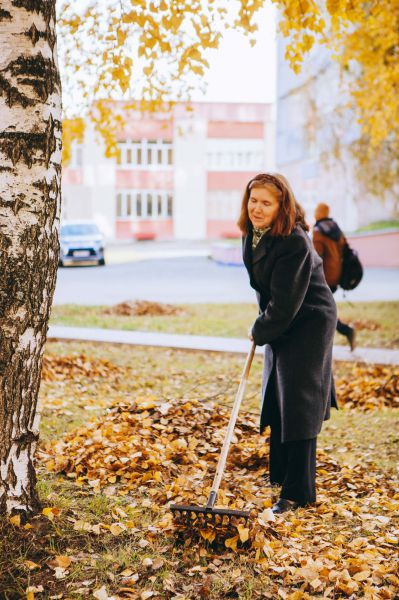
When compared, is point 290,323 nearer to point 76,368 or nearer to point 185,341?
point 76,368

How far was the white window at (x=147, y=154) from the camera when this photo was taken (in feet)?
174

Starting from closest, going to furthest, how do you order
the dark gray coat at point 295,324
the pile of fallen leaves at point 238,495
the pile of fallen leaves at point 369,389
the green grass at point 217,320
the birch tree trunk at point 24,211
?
the birch tree trunk at point 24,211, the pile of fallen leaves at point 238,495, the dark gray coat at point 295,324, the pile of fallen leaves at point 369,389, the green grass at point 217,320

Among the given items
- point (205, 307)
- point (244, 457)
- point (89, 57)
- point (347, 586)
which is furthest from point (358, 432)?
point (205, 307)

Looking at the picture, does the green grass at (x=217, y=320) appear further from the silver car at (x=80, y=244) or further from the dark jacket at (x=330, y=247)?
the silver car at (x=80, y=244)

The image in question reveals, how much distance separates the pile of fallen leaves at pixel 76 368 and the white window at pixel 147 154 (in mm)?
44898

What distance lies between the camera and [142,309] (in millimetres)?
14891

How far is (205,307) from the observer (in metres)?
15.6

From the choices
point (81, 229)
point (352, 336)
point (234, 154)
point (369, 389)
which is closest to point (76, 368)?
point (369, 389)

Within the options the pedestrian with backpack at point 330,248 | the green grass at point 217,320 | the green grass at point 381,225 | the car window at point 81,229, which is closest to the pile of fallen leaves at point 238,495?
the pedestrian with backpack at point 330,248

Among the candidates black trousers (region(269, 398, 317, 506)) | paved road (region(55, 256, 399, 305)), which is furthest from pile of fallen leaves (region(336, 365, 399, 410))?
paved road (region(55, 256, 399, 305))

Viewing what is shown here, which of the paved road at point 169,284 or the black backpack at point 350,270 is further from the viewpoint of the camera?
the paved road at point 169,284

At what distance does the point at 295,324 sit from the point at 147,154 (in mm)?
50363

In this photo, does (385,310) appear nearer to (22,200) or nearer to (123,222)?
(22,200)

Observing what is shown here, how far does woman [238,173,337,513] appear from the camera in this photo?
13.6ft
